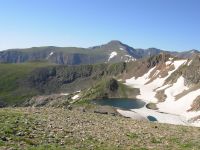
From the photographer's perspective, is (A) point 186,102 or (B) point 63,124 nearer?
(B) point 63,124


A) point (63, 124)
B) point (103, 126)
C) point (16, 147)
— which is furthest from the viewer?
→ point (103, 126)

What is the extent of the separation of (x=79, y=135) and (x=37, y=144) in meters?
6.25

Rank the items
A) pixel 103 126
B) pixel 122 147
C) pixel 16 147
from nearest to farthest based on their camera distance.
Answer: pixel 16 147 < pixel 122 147 < pixel 103 126

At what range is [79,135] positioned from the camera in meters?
31.9

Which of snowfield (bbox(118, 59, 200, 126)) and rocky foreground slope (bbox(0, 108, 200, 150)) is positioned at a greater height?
rocky foreground slope (bbox(0, 108, 200, 150))

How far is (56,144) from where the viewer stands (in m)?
26.9

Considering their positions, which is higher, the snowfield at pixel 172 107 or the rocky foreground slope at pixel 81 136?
the rocky foreground slope at pixel 81 136

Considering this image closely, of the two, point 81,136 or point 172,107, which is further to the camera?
point 172,107

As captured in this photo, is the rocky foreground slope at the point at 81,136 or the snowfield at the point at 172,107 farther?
the snowfield at the point at 172,107

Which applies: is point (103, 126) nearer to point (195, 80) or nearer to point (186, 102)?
point (186, 102)

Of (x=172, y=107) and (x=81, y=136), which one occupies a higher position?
(x=81, y=136)

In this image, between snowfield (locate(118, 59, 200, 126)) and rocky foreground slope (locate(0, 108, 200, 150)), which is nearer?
rocky foreground slope (locate(0, 108, 200, 150))

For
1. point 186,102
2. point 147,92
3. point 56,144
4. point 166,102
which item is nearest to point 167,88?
point 147,92

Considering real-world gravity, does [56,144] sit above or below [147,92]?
above
